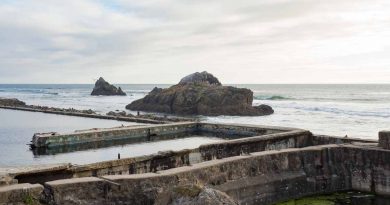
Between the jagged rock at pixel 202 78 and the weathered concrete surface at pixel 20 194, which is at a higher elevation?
the jagged rock at pixel 202 78

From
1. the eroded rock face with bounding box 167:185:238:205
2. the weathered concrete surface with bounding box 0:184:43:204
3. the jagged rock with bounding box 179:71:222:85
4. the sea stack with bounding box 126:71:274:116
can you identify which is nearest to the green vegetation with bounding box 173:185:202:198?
the eroded rock face with bounding box 167:185:238:205

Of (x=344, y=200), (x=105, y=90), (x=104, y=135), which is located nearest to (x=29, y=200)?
(x=344, y=200)

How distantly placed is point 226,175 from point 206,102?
120ft

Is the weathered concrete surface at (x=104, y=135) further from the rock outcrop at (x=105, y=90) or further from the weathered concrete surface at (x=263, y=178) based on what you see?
the rock outcrop at (x=105, y=90)

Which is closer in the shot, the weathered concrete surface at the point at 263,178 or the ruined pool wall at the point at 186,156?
the weathered concrete surface at the point at 263,178

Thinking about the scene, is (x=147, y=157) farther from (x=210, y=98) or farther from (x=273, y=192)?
(x=210, y=98)

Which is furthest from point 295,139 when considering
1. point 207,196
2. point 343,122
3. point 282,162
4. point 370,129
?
point 343,122

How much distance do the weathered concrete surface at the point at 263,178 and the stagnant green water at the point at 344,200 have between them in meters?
0.15

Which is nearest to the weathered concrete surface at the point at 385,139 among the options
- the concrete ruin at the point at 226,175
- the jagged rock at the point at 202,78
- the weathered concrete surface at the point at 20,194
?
the concrete ruin at the point at 226,175

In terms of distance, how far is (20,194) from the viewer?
222 inches

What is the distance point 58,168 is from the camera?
8.22m

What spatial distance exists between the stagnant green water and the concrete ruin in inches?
5.7

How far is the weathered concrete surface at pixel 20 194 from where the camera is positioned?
18.1 ft

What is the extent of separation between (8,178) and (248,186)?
4087 millimetres
